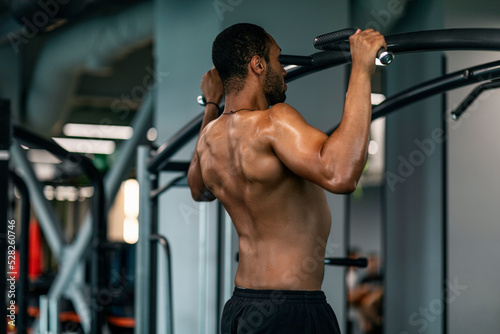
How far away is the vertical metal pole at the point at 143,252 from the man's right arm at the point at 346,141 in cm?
137

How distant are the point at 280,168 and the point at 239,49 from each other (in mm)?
346

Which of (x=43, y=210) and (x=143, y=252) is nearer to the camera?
(x=143, y=252)

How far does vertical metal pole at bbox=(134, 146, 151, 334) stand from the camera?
8.69 feet

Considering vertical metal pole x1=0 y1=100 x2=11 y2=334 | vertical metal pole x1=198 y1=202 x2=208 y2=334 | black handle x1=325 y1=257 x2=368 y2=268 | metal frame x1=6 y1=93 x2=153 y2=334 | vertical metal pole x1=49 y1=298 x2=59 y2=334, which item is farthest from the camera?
metal frame x1=6 y1=93 x2=153 y2=334

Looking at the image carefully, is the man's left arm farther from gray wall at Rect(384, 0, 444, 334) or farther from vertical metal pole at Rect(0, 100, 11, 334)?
gray wall at Rect(384, 0, 444, 334)

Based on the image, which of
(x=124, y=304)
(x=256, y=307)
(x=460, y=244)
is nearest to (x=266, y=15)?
(x=460, y=244)

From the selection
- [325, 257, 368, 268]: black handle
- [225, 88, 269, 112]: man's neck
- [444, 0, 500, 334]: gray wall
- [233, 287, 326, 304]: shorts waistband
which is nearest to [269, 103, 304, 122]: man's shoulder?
[225, 88, 269, 112]: man's neck

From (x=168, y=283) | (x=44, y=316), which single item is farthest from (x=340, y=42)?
(x=44, y=316)

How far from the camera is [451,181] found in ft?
11.2

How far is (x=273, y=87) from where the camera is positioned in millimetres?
1634

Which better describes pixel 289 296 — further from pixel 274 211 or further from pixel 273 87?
pixel 273 87

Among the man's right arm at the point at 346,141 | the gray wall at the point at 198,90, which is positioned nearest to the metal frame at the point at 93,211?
the gray wall at the point at 198,90

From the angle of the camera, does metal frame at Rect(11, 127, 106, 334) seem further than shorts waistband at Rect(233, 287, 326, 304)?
Yes

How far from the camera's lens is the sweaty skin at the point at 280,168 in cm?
136
